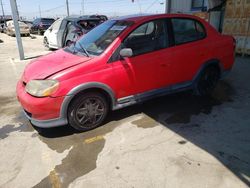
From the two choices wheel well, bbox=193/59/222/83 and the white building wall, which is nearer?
wheel well, bbox=193/59/222/83

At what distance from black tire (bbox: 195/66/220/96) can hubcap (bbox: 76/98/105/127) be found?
2.12 metres

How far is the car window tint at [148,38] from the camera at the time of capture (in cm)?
408

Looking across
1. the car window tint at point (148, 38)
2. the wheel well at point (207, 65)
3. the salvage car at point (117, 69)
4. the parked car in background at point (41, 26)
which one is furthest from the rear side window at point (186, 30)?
the parked car in background at point (41, 26)

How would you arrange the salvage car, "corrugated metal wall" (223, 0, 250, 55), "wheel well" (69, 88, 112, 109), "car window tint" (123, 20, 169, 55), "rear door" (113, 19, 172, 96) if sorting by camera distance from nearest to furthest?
the salvage car
"wheel well" (69, 88, 112, 109)
"rear door" (113, 19, 172, 96)
"car window tint" (123, 20, 169, 55)
"corrugated metal wall" (223, 0, 250, 55)

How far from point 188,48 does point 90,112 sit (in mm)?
2124

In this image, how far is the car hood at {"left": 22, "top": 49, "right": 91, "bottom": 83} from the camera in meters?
3.70

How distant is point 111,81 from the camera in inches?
151

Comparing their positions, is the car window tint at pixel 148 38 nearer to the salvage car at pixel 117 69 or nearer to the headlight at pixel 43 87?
the salvage car at pixel 117 69

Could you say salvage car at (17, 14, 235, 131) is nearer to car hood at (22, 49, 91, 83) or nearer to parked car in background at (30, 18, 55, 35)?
car hood at (22, 49, 91, 83)

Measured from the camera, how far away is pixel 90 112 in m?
3.89

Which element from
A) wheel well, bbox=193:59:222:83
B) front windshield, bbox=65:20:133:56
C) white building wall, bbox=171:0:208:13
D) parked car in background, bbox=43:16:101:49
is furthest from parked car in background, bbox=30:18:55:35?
wheel well, bbox=193:59:222:83

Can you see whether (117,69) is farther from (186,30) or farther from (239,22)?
(239,22)

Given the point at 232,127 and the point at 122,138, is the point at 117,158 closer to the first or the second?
the point at 122,138

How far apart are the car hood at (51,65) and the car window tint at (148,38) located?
0.77 m
